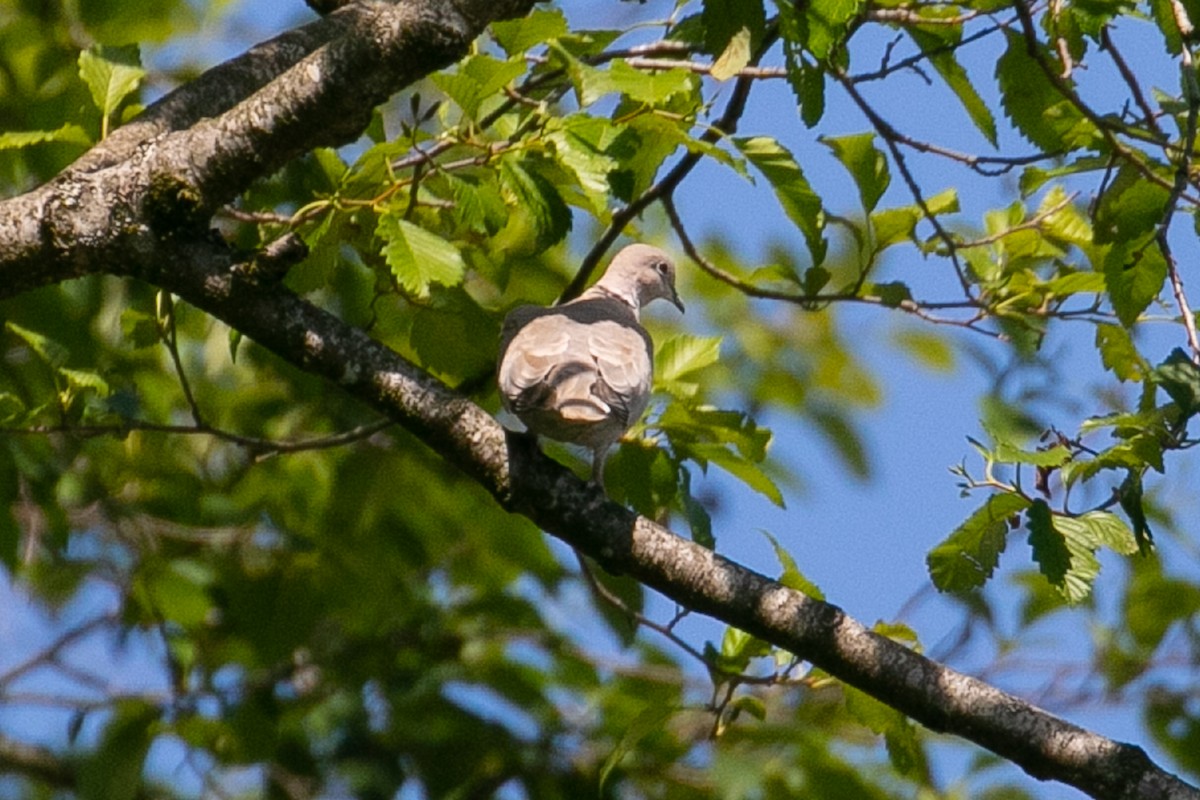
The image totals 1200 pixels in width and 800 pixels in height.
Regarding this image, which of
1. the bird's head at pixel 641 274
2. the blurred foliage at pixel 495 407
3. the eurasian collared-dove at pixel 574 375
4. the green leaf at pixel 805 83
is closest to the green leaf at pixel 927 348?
the blurred foliage at pixel 495 407

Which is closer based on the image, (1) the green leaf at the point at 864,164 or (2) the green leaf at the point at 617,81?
(2) the green leaf at the point at 617,81

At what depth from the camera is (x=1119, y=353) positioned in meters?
3.74

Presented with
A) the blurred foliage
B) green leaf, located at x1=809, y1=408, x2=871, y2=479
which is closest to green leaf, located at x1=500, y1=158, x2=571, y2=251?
the blurred foliage

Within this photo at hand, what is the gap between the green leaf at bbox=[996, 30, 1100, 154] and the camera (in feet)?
12.0

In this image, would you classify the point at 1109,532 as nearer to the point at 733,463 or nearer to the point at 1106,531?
the point at 1106,531

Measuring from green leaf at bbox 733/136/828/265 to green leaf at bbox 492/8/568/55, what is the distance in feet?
1.56

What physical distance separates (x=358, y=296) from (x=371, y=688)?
217cm

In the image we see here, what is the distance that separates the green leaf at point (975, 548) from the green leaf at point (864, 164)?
104 cm

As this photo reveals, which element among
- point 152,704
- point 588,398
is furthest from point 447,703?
point 588,398

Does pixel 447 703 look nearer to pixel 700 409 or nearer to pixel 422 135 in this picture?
pixel 700 409

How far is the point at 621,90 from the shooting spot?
119 inches

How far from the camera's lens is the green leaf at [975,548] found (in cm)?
294

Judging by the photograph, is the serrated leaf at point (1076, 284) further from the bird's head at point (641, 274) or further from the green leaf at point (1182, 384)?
the bird's head at point (641, 274)

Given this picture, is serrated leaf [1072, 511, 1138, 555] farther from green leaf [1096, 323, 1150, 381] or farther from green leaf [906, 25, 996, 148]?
green leaf [906, 25, 996, 148]
